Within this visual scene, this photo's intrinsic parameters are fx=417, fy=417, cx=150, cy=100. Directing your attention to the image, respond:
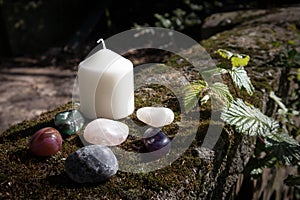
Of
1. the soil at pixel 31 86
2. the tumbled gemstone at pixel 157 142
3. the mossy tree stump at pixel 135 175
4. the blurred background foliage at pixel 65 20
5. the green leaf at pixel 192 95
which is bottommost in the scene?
the soil at pixel 31 86

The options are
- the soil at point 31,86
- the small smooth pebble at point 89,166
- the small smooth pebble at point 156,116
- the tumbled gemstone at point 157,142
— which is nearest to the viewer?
the small smooth pebble at point 89,166

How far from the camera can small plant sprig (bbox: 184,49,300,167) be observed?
111cm

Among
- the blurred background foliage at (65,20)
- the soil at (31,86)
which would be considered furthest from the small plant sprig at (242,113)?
the blurred background foliage at (65,20)

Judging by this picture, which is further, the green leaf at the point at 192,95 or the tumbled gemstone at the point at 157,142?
the green leaf at the point at 192,95

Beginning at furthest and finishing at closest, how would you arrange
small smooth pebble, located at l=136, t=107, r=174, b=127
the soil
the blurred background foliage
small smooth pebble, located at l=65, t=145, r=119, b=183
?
the blurred background foliage
the soil
small smooth pebble, located at l=136, t=107, r=174, b=127
small smooth pebble, located at l=65, t=145, r=119, b=183

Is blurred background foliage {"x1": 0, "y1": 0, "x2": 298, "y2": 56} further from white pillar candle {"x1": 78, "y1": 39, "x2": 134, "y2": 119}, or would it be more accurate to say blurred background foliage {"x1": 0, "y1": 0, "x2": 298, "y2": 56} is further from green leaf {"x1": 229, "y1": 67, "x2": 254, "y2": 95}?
white pillar candle {"x1": 78, "y1": 39, "x2": 134, "y2": 119}

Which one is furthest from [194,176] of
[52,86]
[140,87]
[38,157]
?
[52,86]

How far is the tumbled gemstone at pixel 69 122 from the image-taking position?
106cm

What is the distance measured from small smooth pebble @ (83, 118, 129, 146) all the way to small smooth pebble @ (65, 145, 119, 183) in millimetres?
98

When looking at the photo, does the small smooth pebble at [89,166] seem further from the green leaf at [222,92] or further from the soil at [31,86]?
the soil at [31,86]

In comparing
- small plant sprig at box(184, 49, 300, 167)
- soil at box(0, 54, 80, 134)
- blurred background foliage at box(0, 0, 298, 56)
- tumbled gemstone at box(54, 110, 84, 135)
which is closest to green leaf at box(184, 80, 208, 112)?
small plant sprig at box(184, 49, 300, 167)

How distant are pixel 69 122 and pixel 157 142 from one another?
24 cm

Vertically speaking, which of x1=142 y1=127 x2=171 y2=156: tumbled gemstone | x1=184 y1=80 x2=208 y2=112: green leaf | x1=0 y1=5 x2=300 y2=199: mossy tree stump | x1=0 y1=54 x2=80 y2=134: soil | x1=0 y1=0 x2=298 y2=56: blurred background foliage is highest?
x1=184 y1=80 x2=208 y2=112: green leaf

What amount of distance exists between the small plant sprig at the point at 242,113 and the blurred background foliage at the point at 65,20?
256 cm
